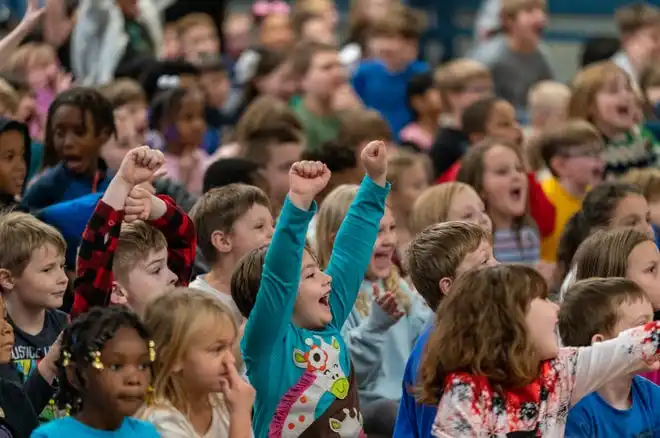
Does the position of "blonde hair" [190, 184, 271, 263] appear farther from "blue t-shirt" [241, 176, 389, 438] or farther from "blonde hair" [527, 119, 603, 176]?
"blonde hair" [527, 119, 603, 176]

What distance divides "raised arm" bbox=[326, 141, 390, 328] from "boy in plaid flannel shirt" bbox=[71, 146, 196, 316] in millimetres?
544

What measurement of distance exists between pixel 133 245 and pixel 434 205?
1772 millimetres

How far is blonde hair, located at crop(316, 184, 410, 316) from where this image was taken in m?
5.73

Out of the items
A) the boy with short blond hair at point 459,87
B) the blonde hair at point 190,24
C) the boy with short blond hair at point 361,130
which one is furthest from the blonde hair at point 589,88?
the blonde hair at point 190,24

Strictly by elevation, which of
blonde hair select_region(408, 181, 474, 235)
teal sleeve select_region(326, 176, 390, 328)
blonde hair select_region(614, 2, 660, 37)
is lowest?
blonde hair select_region(614, 2, 660, 37)

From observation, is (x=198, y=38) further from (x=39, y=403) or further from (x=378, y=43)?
(x=39, y=403)

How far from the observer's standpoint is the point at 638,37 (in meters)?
11.8

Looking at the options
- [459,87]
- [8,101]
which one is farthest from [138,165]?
[459,87]

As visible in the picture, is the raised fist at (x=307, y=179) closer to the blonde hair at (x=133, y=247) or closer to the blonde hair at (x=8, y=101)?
the blonde hair at (x=133, y=247)

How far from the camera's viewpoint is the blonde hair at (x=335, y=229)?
18.8ft

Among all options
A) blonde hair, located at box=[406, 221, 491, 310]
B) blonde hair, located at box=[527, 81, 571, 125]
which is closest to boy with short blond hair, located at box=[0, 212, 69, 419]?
blonde hair, located at box=[406, 221, 491, 310]

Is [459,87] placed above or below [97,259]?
below

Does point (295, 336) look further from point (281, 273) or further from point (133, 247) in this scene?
point (133, 247)

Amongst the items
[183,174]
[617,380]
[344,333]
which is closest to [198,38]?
[183,174]
